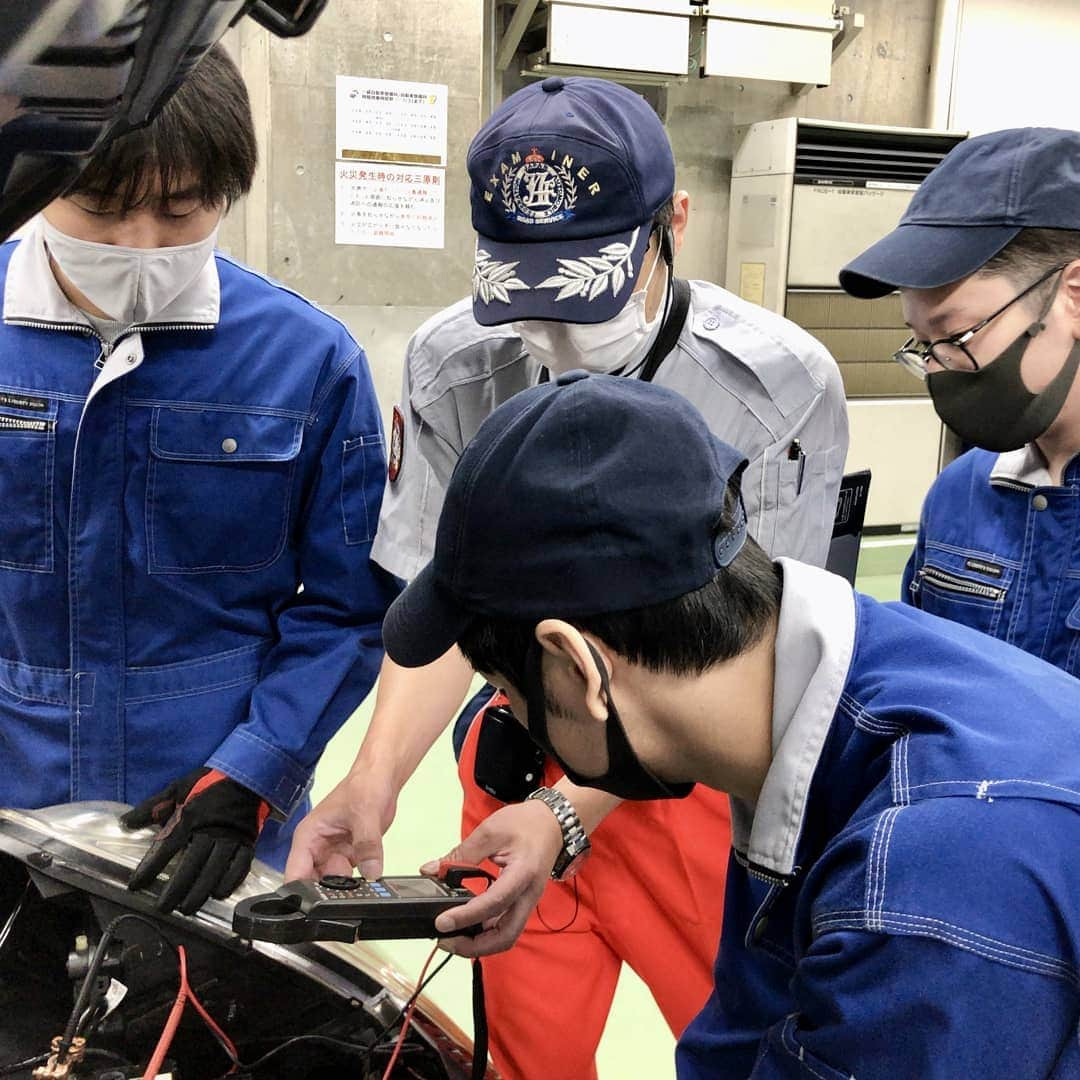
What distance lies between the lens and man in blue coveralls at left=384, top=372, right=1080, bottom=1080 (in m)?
0.68

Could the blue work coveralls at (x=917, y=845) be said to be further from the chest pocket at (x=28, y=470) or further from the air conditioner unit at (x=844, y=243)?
the air conditioner unit at (x=844, y=243)

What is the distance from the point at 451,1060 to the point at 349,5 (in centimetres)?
306

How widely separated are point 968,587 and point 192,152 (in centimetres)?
113

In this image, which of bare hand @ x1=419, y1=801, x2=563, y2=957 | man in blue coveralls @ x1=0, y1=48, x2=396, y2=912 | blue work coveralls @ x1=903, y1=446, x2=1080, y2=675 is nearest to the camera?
bare hand @ x1=419, y1=801, x2=563, y2=957

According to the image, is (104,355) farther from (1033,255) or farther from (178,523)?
(1033,255)

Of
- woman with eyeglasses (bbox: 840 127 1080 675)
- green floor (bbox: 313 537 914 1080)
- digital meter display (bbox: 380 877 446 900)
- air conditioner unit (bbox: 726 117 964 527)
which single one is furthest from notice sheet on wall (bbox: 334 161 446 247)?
digital meter display (bbox: 380 877 446 900)

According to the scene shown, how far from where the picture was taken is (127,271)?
3.91ft

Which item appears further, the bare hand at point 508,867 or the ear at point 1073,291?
the ear at point 1073,291

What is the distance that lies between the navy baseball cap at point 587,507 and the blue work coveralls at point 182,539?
0.55 m

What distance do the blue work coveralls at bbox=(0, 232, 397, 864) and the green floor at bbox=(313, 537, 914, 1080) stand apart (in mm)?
367

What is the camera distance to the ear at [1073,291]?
1.38 m

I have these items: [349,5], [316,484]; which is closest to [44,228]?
[316,484]

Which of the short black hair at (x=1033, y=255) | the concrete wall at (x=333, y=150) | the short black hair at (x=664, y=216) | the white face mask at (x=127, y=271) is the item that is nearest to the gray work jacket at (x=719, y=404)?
the short black hair at (x=664, y=216)

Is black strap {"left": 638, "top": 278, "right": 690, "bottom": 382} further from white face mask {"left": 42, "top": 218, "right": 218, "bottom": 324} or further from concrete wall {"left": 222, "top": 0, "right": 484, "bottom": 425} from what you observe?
concrete wall {"left": 222, "top": 0, "right": 484, "bottom": 425}
